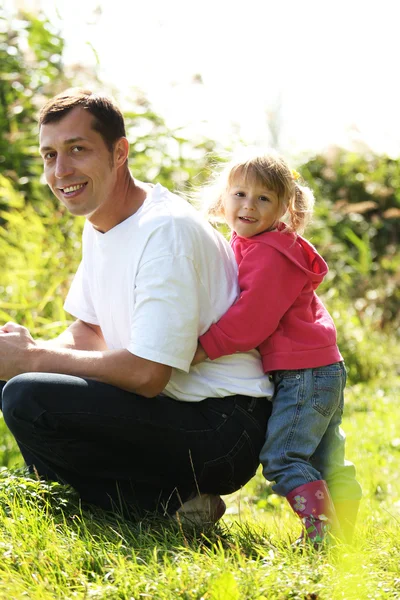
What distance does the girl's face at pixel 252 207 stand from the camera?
3.01 meters

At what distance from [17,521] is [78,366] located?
538mm

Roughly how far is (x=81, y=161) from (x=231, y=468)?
1193 mm

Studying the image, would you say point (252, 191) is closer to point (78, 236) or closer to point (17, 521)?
point (17, 521)

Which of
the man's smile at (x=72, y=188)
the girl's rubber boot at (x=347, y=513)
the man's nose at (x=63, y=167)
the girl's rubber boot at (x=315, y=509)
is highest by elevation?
the man's nose at (x=63, y=167)

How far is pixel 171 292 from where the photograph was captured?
281 cm

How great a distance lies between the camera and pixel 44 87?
23.2 feet

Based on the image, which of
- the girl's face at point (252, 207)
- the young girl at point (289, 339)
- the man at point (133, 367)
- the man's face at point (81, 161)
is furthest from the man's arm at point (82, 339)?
the girl's face at point (252, 207)

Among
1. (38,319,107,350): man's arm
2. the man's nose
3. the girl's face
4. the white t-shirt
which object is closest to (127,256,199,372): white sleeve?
the white t-shirt

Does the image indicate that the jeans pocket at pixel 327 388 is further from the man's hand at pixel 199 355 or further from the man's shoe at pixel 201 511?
the man's shoe at pixel 201 511

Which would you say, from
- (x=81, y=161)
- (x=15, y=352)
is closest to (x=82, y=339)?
(x=15, y=352)

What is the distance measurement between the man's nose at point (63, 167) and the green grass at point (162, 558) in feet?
3.48

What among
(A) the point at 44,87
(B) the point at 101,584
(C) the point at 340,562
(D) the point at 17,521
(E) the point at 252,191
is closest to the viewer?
(B) the point at 101,584

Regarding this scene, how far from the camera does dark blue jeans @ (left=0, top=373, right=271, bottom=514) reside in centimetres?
281

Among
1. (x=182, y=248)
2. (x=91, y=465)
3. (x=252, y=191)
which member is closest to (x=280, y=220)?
(x=252, y=191)
